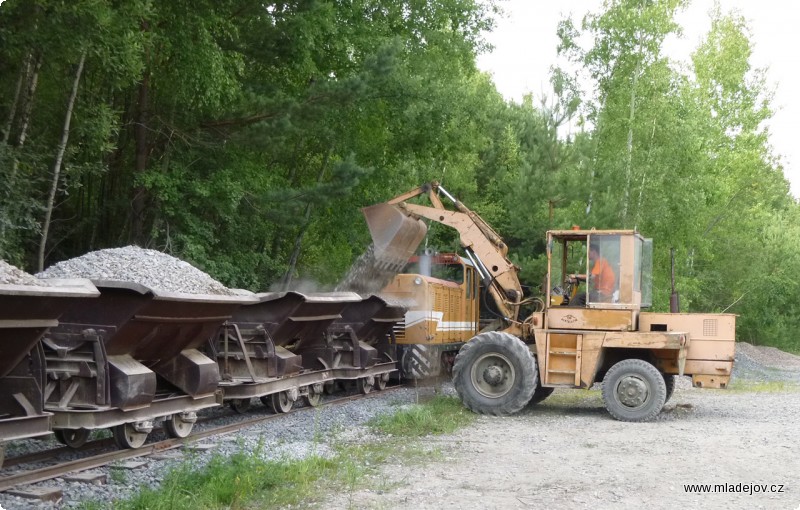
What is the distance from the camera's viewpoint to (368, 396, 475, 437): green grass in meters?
11.3

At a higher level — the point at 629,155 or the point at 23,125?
the point at 629,155

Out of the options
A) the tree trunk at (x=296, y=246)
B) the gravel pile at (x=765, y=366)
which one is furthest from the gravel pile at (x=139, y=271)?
the gravel pile at (x=765, y=366)

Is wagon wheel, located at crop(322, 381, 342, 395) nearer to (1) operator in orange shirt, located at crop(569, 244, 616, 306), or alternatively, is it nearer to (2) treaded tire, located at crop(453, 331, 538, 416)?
(2) treaded tire, located at crop(453, 331, 538, 416)

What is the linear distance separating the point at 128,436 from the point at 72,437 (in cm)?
61

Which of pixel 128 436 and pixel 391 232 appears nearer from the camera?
pixel 128 436

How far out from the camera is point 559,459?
9430 mm

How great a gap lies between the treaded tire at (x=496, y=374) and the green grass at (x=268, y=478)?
3504mm

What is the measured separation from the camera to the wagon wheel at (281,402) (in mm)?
13023

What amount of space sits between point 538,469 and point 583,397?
8133 millimetres

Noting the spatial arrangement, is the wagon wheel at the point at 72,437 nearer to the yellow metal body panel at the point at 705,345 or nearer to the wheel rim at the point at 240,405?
the wheel rim at the point at 240,405

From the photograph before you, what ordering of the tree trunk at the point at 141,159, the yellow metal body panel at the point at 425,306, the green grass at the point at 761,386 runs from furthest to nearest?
1. the green grass at the point at 761,386
2. the tree trunk at the point at 141,159
3. the yellow metal body panel at the point at 425,306

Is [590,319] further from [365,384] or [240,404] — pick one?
[240,404]

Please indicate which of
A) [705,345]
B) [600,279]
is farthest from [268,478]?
[705,345]

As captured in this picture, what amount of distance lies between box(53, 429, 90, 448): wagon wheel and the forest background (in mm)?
6202
